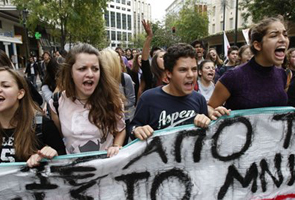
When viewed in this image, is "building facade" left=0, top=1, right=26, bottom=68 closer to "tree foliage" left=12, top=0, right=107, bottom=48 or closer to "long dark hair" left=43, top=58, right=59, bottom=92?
"tree foliage" left=12, top=0, right=107, bottom=48

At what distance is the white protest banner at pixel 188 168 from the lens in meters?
1.69

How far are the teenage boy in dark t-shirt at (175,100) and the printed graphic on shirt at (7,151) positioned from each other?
0.84 metres

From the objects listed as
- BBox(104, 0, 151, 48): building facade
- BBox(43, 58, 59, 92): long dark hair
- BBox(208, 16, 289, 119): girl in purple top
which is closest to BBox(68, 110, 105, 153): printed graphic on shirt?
BBox(208, 16, 289, 119): girl in purple top

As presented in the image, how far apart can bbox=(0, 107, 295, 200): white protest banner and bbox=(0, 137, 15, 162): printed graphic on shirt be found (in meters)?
0.16

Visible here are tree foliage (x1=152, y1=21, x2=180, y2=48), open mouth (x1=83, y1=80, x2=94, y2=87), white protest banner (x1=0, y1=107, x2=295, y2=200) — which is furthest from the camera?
tree foliage (x1=152, y1=21, x2=180, y2=48)

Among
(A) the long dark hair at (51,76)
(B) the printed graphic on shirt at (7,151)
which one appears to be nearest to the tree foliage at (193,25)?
(A) the long dark hair at (51,76)

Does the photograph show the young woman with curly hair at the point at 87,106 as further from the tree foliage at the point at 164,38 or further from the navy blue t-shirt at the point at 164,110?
the tree foliage at the point at 164,38

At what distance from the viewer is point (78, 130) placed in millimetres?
1888

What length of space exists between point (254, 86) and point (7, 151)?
1.80 meters

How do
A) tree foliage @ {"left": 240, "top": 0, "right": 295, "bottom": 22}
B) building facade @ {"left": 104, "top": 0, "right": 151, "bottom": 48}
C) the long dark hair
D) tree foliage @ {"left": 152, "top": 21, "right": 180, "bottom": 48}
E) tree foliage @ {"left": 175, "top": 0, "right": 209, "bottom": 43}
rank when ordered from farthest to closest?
building facade @ {"left": 104, "top": 0, "right": 151, "bottom": 48}, tree foliage @ {"left": 152, "top": 21, "right": 180, "bottom": 48}, tree foliage @ {"left": 175, "top": 0, "right": 209, "bottom": 43}, tree foliage @ {"left": 240, "top": 0, "right": 295, "bottom": 22}, the long dark hair

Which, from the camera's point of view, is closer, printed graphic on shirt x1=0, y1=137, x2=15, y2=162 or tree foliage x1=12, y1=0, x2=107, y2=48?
printed graphic on shirt x1=0, y1=137, x2=15, y2=162

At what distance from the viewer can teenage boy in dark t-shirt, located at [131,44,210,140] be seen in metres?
1.98

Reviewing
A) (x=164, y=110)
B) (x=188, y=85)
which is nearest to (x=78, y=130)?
(x=164, y=110)

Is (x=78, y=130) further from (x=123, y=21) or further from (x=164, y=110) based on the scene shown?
(x=123, y=21)
